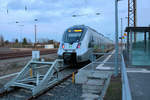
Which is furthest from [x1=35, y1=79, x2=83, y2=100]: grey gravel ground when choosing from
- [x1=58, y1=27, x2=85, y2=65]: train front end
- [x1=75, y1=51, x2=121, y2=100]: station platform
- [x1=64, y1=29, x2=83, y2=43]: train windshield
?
[x1=64, y1=29, x2=83, y2=43]: train windshield

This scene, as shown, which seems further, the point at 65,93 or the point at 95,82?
the point at 95,82

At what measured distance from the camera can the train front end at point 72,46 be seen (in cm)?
1182

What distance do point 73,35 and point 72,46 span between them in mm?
1243

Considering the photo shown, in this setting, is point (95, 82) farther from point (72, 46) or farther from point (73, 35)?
point (73, 35)

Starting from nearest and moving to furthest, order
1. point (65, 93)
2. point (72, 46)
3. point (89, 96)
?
point (89, 96), point (65, 93), point (72, 46)

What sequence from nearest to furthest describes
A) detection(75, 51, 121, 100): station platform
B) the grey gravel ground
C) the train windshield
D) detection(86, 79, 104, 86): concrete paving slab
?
the grey gravel ground < detection(75, 51, 121, 100): station platform < detection(86, 79, 104, 86): concrete paving slab < the train windshield

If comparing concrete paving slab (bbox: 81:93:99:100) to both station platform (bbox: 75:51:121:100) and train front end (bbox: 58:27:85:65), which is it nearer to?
station platform (bbox: 75:51:121:100)

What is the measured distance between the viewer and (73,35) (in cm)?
1280

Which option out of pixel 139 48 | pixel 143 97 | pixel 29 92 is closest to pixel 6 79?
pixel 29 92

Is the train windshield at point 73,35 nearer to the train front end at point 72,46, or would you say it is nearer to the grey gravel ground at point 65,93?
the train front end at point 72,46

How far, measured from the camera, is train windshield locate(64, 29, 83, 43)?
1241 centimetres

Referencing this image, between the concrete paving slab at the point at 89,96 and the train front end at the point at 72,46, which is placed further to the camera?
the train front end at the point at 72,46

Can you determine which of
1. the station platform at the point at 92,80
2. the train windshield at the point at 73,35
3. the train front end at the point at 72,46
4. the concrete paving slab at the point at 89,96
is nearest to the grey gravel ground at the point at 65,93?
the concrete paving slab at the point at 89,96

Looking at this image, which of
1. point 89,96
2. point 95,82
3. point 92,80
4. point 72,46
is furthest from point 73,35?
point 89,96
